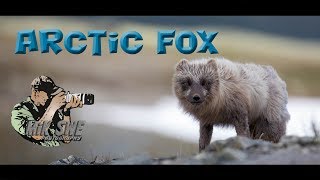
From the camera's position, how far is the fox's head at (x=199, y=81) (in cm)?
733

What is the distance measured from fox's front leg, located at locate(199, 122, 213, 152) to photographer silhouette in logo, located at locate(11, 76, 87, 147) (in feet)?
4.54

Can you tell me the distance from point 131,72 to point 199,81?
34.1 inches

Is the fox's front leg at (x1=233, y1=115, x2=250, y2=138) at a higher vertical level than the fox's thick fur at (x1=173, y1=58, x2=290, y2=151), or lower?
lower

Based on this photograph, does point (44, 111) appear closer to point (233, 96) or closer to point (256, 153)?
point (233, 96)

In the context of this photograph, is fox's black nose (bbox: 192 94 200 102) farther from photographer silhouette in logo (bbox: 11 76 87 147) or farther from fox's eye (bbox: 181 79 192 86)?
photographer silhouette in logo (bbox: 11 76 87 147)

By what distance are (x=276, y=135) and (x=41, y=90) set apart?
8.86 feet

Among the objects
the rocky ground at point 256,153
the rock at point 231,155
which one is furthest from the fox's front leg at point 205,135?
the rock at point 231,155

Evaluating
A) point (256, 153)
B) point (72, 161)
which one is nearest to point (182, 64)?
point (256, 153)

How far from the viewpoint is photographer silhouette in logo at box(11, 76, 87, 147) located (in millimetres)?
7719

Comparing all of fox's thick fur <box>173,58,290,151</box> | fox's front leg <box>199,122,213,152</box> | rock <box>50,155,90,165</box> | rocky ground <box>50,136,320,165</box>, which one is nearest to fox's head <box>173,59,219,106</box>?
fox's thick fur <box>173,58,290,151</box>

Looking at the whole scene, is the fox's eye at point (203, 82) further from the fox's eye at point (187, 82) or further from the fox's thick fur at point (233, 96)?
the fox's eye at point (187, 82)

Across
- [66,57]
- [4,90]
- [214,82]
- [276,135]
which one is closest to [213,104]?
[214,82]
